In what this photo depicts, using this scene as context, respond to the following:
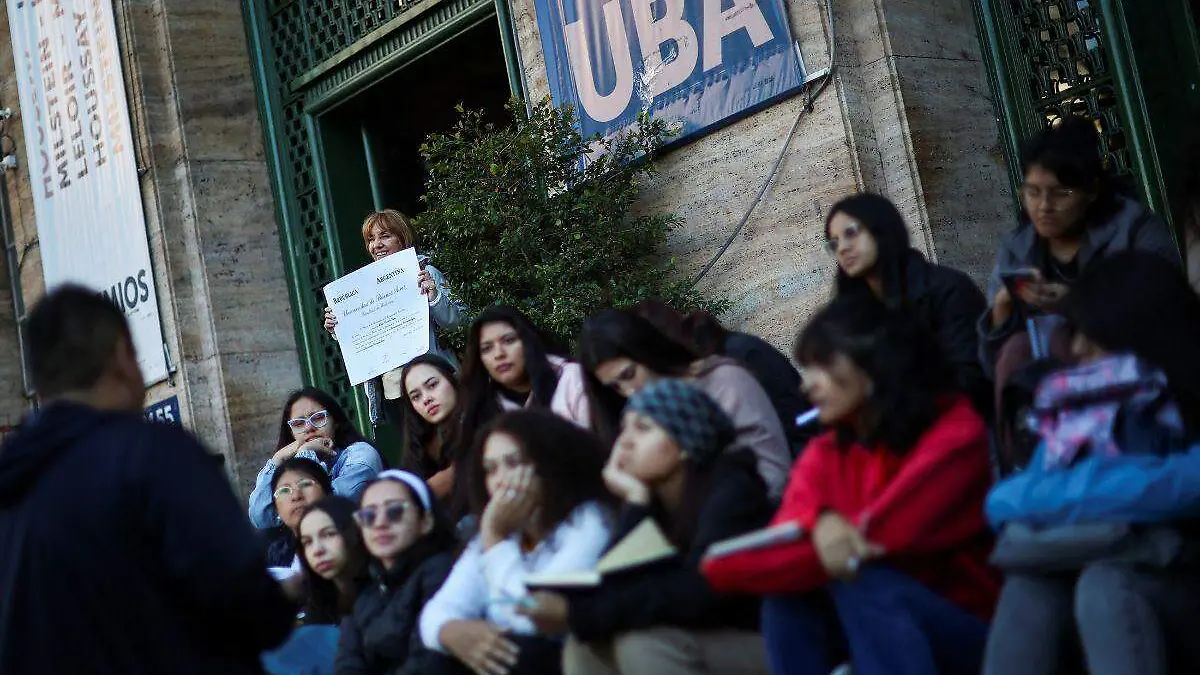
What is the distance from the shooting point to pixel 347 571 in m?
6.68

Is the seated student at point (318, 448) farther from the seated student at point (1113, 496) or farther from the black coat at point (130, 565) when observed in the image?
the seated student at point (1113, 496)

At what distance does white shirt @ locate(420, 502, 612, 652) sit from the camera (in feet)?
16.7

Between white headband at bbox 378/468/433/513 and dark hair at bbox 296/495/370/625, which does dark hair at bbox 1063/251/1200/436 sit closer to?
white headband at bbox 378/468/433/513

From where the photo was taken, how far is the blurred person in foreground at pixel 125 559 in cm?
366

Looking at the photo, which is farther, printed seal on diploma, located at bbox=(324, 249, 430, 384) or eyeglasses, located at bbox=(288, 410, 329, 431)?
printed seal on diploma, located at bbox=(324, 249, 430, 384)

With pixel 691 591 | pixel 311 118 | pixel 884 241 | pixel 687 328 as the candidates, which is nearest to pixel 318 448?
pixel 687 328

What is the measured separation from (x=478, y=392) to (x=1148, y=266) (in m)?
3.48

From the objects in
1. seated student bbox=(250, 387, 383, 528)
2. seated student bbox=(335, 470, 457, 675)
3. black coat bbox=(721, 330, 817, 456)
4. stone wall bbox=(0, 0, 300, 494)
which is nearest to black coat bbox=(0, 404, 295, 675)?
seated student bbox=(335, 470, 457, 675)

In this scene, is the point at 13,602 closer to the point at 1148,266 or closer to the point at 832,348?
the point at 832,348

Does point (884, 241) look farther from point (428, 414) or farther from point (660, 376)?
point (428, 414)

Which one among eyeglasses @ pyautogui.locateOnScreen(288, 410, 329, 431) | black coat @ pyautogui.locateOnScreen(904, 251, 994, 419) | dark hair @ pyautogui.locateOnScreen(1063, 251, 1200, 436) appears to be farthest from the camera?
eyeglasses @ pyautogui.locateOnScreen(288, 410, 329, 431)

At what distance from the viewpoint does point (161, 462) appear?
3.69 metres

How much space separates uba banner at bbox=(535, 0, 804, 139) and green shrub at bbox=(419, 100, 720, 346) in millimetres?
258

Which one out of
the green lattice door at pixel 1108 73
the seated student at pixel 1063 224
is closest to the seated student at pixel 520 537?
the seated student at pixel 1063 224
